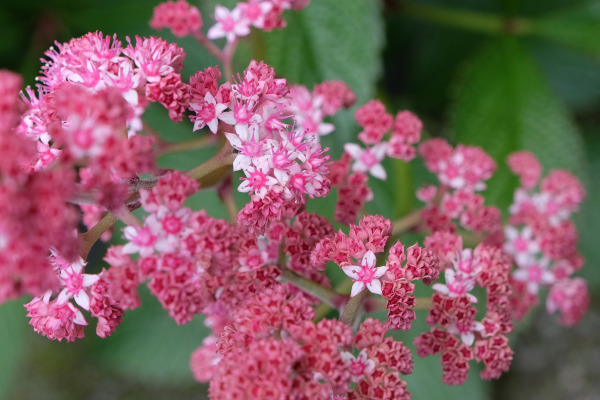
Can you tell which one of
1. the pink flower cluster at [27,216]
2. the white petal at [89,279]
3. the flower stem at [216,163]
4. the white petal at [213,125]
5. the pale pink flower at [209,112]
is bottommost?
the white petal at [89,279]

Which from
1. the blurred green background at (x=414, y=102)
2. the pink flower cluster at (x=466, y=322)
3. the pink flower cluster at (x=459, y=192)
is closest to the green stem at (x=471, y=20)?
the blurred green background at (x=414, y=102)

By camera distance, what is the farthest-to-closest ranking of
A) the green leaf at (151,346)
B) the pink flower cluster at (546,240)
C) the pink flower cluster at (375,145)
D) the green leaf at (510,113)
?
the green leaf at (151,346), the green leaf at (510,113), the pink flower cluster at (546,240), the pink flower cluster at (375,145)

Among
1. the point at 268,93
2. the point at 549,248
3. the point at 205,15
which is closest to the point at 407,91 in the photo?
the point at 205,15

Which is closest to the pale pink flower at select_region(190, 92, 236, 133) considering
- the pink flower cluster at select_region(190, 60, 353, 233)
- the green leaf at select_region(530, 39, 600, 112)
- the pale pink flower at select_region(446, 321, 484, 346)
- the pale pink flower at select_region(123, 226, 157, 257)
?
the pink flower cluster at select_region(190, 60, 353, 233)

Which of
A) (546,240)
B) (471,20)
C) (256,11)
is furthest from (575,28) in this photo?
(256,11)

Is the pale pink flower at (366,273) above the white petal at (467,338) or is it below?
above

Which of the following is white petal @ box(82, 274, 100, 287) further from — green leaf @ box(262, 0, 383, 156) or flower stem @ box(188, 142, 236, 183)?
green leaf @ box(262, 0, 383, 156)

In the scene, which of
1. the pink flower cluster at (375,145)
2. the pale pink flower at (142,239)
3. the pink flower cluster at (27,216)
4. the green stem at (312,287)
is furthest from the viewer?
the pink flower cluster at (375,145)

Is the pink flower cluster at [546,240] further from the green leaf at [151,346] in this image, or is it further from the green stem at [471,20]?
the green leaf at [151,346]

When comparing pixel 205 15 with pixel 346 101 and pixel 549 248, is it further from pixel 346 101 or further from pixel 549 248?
pixel 549 248
